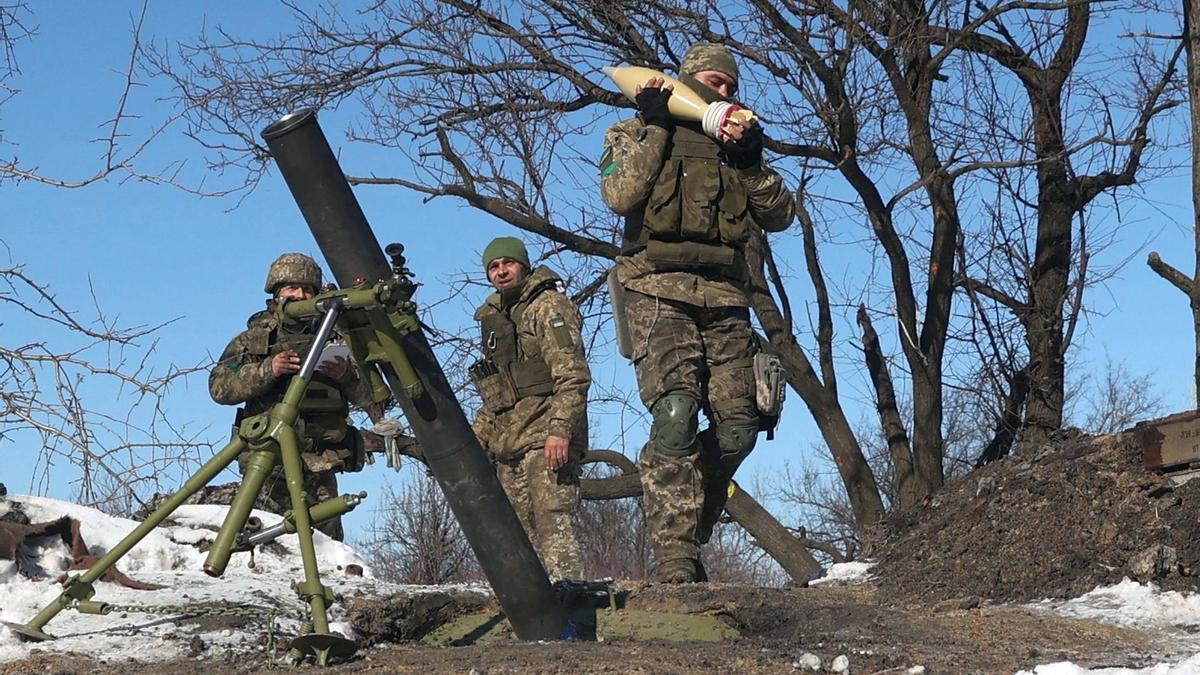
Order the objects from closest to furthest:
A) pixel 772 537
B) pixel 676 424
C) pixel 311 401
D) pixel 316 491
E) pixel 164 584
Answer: pixel 164 584
pixel 676 424
pixel 311 401
pixel 316 491
pixel 772 537

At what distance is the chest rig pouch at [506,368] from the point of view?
784 cm

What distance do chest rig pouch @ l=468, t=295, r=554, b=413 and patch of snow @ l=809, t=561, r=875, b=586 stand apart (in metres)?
1.79

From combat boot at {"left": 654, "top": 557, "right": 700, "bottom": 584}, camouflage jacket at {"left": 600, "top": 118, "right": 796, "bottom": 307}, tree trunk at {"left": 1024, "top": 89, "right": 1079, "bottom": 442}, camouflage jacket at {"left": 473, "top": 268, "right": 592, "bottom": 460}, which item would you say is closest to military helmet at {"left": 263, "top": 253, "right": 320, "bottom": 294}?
camouflage jacket at {"left": 473, "top": 268, "right": 592, "bottom": 460}

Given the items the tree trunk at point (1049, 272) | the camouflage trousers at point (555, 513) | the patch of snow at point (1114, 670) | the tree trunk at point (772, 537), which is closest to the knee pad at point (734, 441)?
the camouflage trousers at point (555, 513)

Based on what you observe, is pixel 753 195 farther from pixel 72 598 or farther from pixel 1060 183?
pixel 1060 183

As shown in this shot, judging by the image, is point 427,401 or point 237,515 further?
point 427,401

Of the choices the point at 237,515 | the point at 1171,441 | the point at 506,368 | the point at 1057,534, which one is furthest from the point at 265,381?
the point at 1171,441

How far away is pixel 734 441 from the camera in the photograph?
282 inches

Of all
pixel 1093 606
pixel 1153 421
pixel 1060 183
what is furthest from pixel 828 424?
pixel 1093 606

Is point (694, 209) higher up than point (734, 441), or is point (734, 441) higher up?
point (694, 209)

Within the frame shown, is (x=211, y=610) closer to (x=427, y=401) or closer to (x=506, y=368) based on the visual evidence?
(x=427, y=401)

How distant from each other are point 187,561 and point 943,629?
3550 mm

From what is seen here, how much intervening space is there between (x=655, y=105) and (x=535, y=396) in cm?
170

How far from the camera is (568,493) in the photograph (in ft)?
25.4
